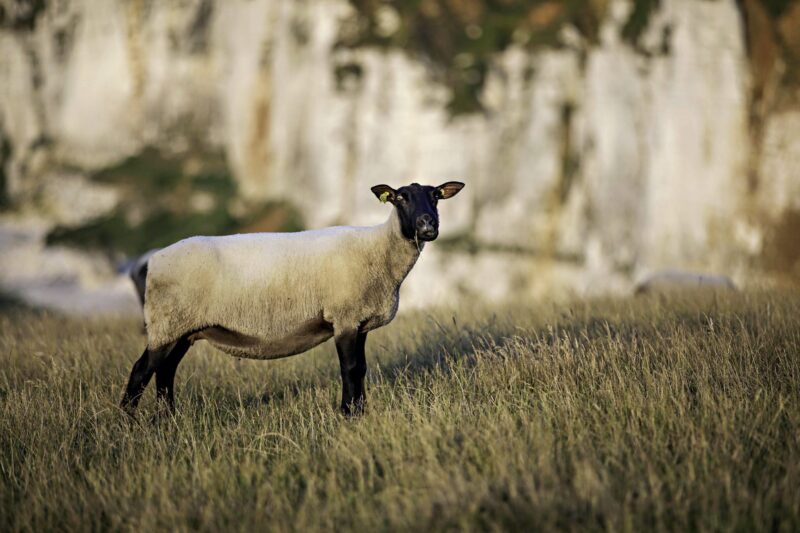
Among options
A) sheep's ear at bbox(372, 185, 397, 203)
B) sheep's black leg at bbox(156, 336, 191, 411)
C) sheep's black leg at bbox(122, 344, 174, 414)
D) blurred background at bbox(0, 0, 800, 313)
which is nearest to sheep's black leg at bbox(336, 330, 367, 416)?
sheep's ear at bbox(372, 185, 397, 203)

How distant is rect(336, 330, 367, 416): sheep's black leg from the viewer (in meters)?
5.84

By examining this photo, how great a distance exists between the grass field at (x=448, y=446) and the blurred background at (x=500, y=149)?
858 inches

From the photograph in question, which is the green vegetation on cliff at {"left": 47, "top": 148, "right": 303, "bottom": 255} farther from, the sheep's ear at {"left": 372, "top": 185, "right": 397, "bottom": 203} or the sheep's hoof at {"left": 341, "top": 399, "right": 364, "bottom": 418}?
the sheep's hoof at {"left": 341, "top": 399, "right": 364, "bottom": 418}

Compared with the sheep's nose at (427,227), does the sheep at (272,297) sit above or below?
below

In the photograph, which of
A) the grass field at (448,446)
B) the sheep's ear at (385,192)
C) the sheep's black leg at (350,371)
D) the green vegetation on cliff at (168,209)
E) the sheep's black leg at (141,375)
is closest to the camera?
the grass field at (448,446)

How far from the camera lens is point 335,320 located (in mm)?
5980

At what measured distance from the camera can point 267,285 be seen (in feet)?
19.5

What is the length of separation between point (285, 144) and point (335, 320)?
34.3 metres

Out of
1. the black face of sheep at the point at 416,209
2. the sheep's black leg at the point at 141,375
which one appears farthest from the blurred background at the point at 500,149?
the sheep's black leg at the point at 141,375

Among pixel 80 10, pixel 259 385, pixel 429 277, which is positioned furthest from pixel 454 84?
pixel 259 385

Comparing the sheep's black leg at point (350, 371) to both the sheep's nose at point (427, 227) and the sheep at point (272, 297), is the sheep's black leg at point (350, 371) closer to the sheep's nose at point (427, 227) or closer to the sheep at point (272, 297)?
the sheep at point (272, 297)

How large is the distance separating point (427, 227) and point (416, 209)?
0.29m

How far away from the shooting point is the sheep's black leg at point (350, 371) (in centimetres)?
584

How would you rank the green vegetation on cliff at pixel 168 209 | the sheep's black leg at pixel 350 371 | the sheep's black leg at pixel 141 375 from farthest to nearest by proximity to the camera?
the green vegetation on cliff at pixel 168 209
the sheep's black leg at pixel 141 375
the sheep's black leg at pixel 350 371
